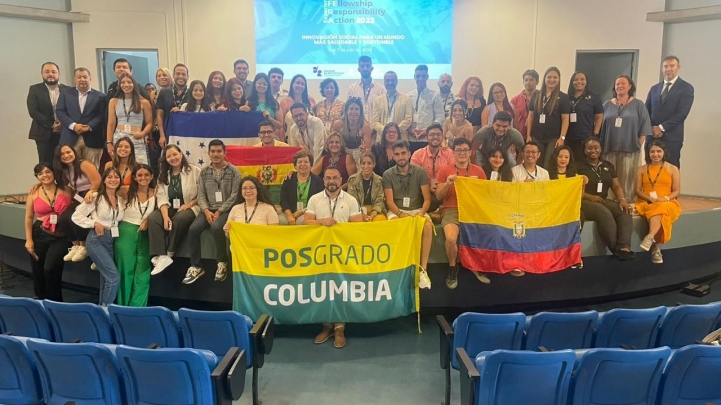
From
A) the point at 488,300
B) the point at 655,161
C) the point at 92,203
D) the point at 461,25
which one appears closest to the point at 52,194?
the point at 92,203

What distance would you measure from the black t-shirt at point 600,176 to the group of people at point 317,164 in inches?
0.6

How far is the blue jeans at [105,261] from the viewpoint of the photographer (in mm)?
4605

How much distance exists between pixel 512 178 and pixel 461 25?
5042 millimetres

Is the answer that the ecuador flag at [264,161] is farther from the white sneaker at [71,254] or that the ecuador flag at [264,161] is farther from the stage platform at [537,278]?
the white sneaker at [71,254]

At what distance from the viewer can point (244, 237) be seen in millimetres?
4371

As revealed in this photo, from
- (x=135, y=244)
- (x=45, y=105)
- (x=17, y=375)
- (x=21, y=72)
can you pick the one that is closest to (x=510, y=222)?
(x=135, y=244)

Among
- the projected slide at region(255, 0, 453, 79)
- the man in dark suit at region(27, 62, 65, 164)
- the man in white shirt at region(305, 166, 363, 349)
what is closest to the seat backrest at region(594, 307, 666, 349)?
the man in white shirt at region(305, 166, 363, 349)

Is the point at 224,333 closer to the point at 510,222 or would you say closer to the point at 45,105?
the point at 510,222

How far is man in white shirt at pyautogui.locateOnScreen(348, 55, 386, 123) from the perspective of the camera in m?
6.95

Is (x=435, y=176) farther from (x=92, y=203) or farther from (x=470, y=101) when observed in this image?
(x=92, y=203)

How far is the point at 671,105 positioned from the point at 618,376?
4915 millimetres

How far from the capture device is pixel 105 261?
4621 millimetres

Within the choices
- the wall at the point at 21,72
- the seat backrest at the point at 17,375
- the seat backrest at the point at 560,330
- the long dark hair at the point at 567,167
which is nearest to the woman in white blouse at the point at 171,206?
the seat backrest at the point at 17,375

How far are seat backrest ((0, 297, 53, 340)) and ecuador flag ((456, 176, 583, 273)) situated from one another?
3.61 metres
